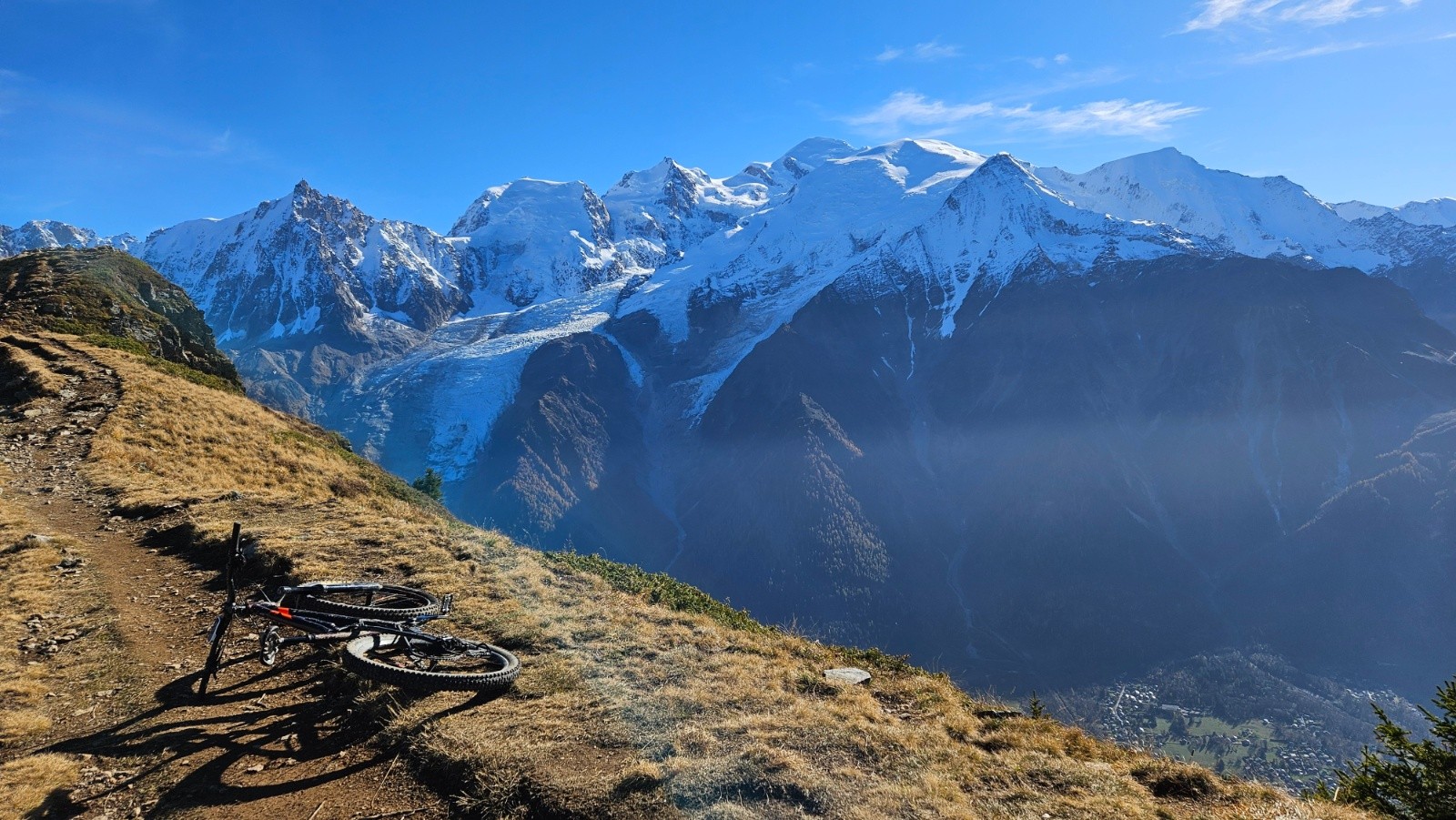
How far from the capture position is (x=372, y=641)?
13.1 metres

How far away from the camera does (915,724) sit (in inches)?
524

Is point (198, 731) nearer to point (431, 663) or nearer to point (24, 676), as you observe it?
point (431, 663)

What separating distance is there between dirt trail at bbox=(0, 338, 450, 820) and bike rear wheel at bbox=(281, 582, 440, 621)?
1.34 metres

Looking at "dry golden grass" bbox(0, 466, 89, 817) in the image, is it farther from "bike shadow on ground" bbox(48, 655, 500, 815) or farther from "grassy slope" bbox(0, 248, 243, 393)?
"grassy slope" bbox(0, 248, 243, 393)

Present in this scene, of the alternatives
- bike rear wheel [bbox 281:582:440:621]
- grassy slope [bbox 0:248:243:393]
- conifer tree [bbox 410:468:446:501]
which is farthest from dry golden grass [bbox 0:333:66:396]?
conifer tree [bbox 410:468:446:501]

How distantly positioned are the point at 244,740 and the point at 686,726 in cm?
802

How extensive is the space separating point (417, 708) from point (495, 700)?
140 centimetres

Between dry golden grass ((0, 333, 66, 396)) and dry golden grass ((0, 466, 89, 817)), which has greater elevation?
dry golden grass ((0, 333, 66, 396))

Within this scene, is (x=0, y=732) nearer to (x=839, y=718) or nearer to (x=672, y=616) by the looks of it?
(x=672, y=616)

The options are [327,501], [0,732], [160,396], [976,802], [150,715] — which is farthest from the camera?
[160,396]

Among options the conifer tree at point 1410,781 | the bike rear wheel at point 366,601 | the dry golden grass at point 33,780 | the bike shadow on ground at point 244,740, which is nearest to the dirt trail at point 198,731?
the bike shadow on ground at point 244,740

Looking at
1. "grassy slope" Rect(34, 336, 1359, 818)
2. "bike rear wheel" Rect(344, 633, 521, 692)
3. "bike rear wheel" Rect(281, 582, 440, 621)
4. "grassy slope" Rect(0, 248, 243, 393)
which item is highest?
"grassy slope" Rect(0, 248, 243, 393)

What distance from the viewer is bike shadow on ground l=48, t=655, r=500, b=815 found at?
10.4 metres

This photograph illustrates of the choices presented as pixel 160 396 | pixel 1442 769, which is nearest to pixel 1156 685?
pixel 1442 769
